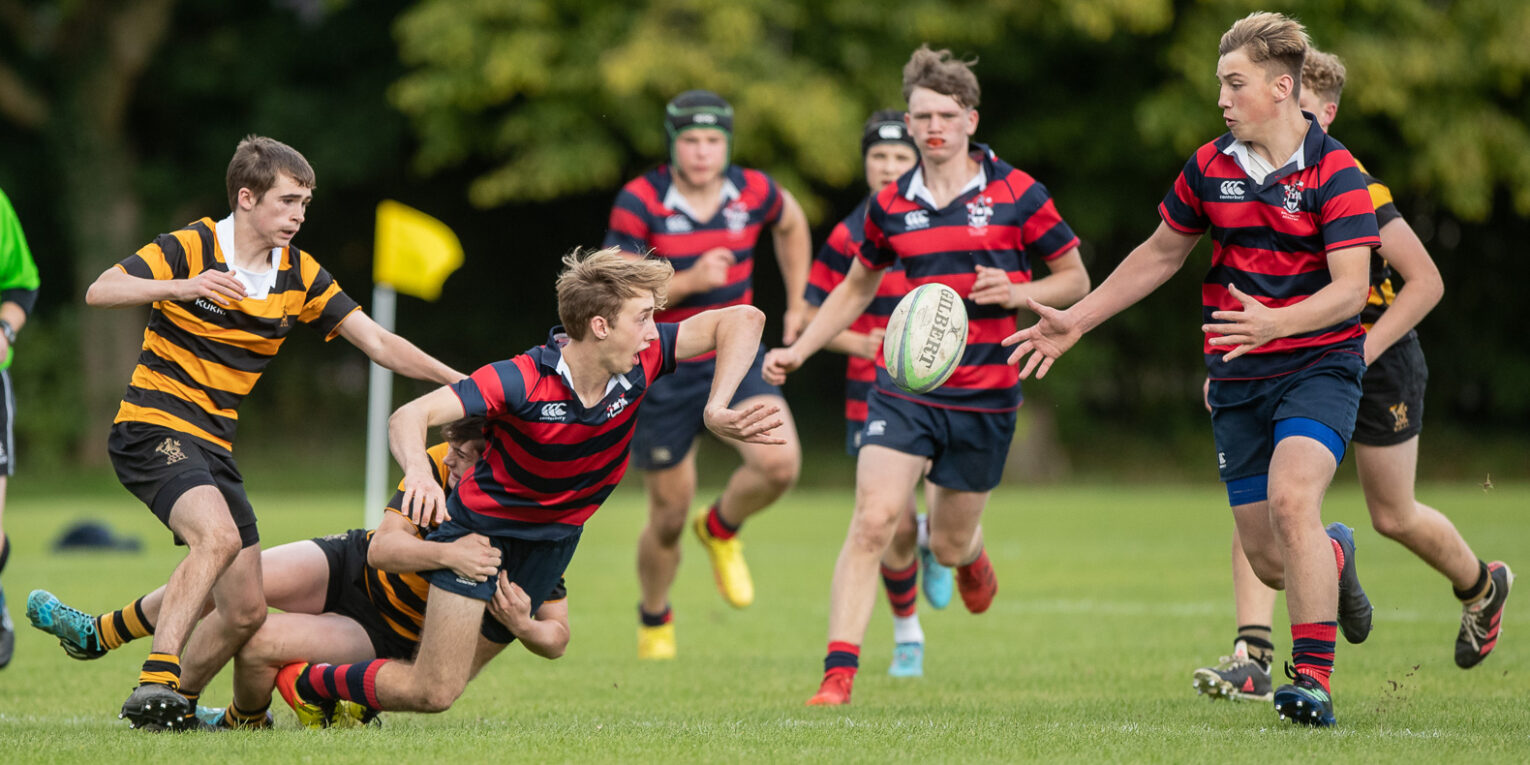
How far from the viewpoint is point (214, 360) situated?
18.1 ft

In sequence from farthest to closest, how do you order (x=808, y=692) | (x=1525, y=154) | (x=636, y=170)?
(x=636, y=170) → (x=1525, y=154) → (x=808, y=692)

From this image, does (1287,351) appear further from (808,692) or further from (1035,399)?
(1035,399)

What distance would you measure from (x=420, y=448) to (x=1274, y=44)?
117 inches

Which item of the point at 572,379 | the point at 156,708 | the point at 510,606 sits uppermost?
the point at 572,379

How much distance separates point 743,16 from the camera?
18.8 metres

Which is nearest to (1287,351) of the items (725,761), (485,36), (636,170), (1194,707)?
(1194,707)

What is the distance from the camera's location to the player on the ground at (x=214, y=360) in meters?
5.19

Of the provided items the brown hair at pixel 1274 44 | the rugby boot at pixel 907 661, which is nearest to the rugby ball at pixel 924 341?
the brown hair at pixel 1274 44

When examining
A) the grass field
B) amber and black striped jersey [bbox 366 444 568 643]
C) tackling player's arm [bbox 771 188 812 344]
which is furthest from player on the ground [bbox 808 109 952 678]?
amber and black striped jersey [bbox 366 444 568 643]

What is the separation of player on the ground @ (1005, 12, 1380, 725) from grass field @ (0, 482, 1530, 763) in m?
0.51

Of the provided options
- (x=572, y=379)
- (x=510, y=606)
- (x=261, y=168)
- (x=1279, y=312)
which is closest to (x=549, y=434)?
(x=572, y=379)

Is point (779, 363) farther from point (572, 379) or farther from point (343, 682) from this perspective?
point (343, 682)

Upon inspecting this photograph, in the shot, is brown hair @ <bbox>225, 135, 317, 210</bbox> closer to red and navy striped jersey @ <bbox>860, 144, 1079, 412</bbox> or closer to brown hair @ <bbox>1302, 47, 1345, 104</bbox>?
red and navy striped jersey @ <bbox>860, 144, 1079, 412</bbox>

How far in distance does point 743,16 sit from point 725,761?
1536 cm
